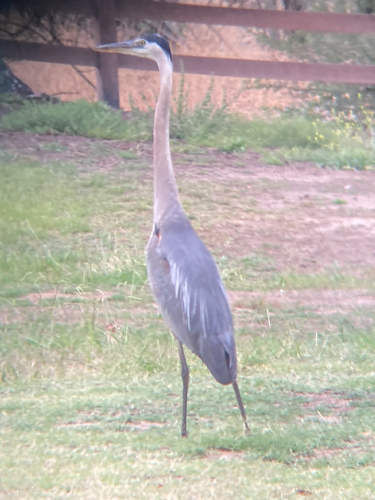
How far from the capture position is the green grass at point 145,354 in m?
3.58

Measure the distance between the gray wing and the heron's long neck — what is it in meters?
0.28

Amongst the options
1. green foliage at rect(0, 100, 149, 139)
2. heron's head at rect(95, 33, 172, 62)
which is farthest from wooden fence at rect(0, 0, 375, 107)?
heron's head at rect(95, 33, 172, 62)

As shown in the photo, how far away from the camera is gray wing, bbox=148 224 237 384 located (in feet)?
13.2

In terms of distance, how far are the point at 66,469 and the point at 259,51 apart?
1238cm

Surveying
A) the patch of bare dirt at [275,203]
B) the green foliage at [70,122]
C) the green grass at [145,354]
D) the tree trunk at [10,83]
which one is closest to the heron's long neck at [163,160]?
the green grass at [145,354]

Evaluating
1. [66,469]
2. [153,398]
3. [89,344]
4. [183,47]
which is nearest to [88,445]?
[66,469]

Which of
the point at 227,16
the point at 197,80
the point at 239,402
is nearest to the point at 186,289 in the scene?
the point at 239,402

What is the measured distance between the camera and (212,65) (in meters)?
11.4

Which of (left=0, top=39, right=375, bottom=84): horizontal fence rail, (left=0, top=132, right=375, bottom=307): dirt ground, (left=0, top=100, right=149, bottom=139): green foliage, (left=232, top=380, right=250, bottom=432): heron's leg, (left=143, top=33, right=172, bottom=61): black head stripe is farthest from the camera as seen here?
(left=0, top=39, right=375, bottom=84): horizontal fence rail

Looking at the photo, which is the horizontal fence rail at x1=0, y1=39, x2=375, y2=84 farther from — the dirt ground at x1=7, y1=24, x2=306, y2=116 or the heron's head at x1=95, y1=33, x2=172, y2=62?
the heron's head at x1=95, y1=33, x2=172, y2=62

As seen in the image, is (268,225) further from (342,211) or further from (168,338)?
(168,338)

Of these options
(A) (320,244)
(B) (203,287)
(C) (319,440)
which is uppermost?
(B) (203,287)

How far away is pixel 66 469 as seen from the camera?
140 inches

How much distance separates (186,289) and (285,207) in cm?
Answer: 470
